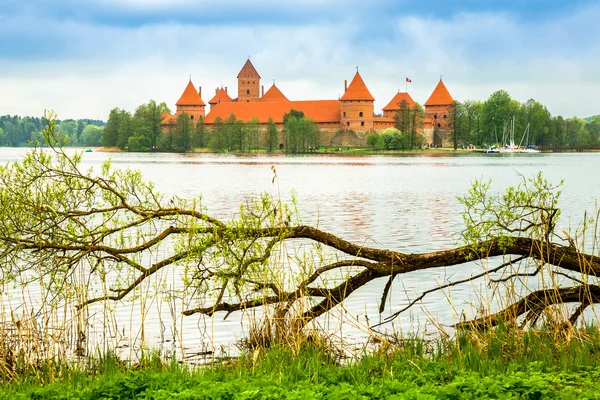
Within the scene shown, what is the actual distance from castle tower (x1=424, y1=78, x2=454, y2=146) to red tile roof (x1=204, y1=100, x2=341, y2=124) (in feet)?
40.6

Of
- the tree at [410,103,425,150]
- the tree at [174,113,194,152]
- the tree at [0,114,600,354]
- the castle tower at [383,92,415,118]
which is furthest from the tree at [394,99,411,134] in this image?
the tree at [0,114,600,354]

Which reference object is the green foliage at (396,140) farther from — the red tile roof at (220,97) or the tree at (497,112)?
the red tile roof at (220,97)

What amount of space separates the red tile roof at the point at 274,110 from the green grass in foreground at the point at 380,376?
97316 mm

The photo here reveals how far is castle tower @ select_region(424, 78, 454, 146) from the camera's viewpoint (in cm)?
10169

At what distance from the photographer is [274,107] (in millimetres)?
106000

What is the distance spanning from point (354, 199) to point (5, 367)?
22.1 meters

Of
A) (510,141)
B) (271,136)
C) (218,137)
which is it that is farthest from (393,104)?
(218,137)

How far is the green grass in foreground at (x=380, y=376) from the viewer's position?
13.7ft

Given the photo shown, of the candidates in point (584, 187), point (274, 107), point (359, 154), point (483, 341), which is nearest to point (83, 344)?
point (483, 341)

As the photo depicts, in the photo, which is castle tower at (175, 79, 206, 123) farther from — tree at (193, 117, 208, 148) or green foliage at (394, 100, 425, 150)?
green foliage at (394, 100, 425, 150)

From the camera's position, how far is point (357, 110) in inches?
3910

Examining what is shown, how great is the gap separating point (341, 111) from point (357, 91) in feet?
11.1

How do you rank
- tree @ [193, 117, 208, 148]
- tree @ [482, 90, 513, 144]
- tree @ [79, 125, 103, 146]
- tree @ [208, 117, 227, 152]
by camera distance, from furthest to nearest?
tree @ [79, 125, 103, 146]
tree @ [193, 117, 208, 148]
tree @ [208, 117, 227, 152]
tree @ [482, 90, 513, 144]

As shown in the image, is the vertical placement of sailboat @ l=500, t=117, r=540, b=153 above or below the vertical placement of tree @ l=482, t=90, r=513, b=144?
below
